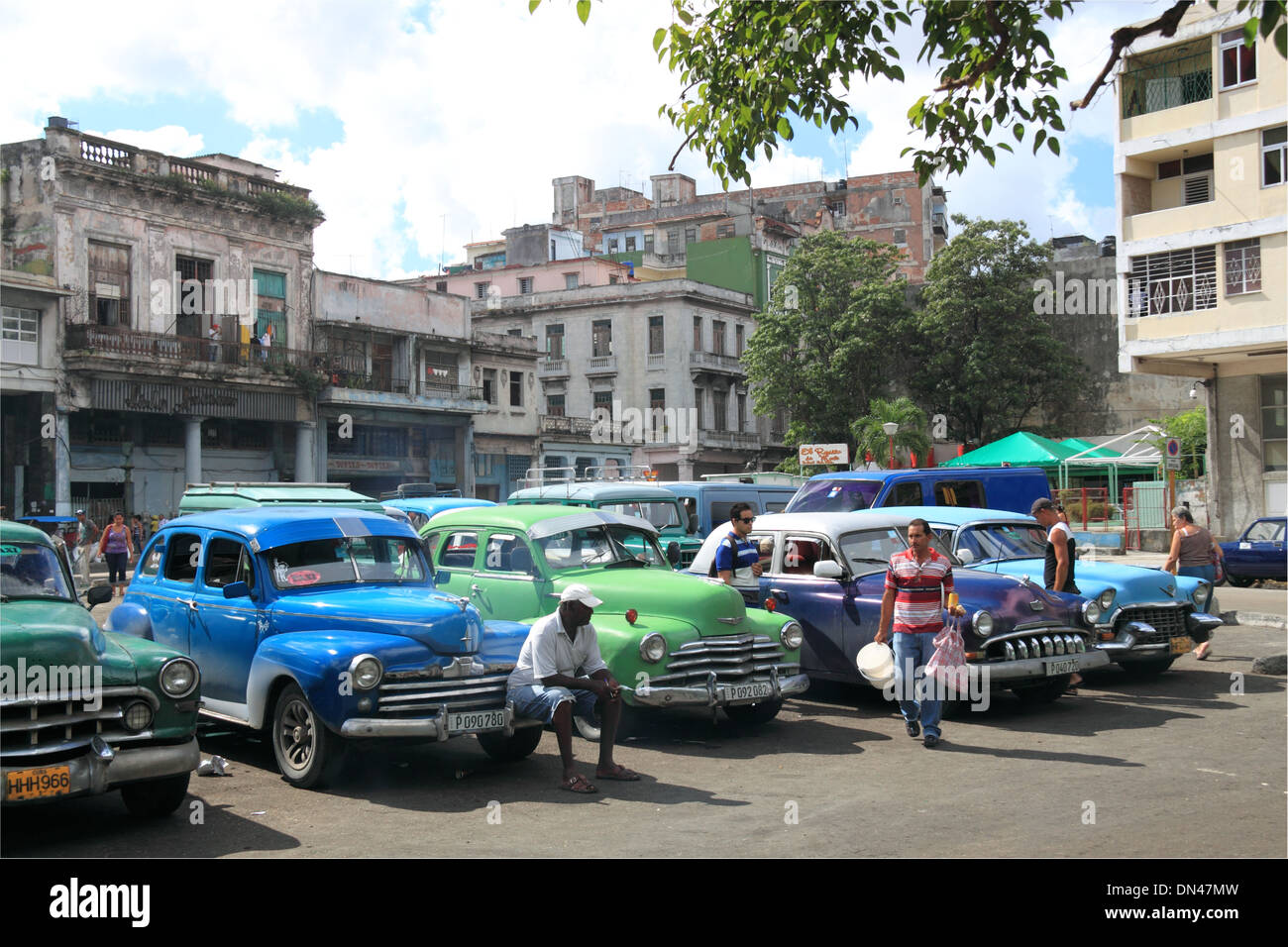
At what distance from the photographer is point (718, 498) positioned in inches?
778

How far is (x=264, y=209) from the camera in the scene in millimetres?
38500

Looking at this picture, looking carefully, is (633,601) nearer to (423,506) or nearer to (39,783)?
(39,783)

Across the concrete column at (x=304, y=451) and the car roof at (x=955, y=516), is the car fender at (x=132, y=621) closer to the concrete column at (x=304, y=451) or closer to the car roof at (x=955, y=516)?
the car roof at (x=955, y=516)

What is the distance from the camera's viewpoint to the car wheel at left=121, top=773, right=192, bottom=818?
686 centimetres

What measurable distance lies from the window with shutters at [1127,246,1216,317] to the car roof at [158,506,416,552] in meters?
25.3

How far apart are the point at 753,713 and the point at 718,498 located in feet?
31.6

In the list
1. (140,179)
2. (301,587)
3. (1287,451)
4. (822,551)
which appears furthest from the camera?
(140,179)

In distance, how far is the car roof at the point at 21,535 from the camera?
7.52 metres

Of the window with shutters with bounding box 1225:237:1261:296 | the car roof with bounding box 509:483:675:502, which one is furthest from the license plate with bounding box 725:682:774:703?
the window with shutters with bounding box 1225:237:1261:296

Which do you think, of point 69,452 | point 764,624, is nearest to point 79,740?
point 764,624

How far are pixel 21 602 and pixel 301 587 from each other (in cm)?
199

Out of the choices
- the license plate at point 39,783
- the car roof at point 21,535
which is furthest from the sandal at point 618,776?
the car roof at point 21,535

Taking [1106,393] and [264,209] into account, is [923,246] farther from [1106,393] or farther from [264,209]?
[264,209]

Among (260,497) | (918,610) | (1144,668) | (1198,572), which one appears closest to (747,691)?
(918,610)
